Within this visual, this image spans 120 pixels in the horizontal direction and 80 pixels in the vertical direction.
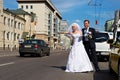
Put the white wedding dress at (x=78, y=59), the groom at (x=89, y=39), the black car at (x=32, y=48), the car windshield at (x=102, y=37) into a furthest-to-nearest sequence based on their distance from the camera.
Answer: the black car at (x=32, y=48) < the car windshield at (x=102, y=37) < the groom at (x=89, y=39) < the white wedding dress at (x=78, y=59)

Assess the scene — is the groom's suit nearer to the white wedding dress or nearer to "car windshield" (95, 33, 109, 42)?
the white wedding dress

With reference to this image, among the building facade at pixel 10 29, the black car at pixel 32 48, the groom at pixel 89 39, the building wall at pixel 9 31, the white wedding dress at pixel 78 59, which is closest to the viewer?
the white wedding dress at pixel 78 59

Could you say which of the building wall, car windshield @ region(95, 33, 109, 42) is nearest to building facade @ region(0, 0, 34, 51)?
the building wall

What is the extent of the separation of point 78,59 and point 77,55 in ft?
0.72

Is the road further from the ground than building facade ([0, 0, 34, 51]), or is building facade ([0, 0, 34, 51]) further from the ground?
building facade ([0, 0, 34, 51])

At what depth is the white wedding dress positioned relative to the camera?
13469mm

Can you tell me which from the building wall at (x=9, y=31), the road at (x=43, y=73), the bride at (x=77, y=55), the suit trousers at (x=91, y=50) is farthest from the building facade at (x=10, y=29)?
the bride at (x=77, y=55)

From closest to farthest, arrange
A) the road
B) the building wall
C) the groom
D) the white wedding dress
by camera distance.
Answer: the road → the white wedding dress → the groom → the building wall

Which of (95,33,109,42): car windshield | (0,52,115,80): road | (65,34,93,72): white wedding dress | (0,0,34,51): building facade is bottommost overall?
(0,52,115,80): road

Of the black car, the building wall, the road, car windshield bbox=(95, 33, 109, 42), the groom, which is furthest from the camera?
the building wall

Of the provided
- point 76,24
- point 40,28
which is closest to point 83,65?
point 76,24

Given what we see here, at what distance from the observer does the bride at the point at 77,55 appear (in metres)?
13.5

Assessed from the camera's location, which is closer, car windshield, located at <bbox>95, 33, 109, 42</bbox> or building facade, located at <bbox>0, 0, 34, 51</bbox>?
car windshield, located at <bbox>95, 33, 109, 42</bbox>

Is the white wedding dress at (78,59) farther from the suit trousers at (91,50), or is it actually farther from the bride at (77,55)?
the suit trousers at (91,50)
